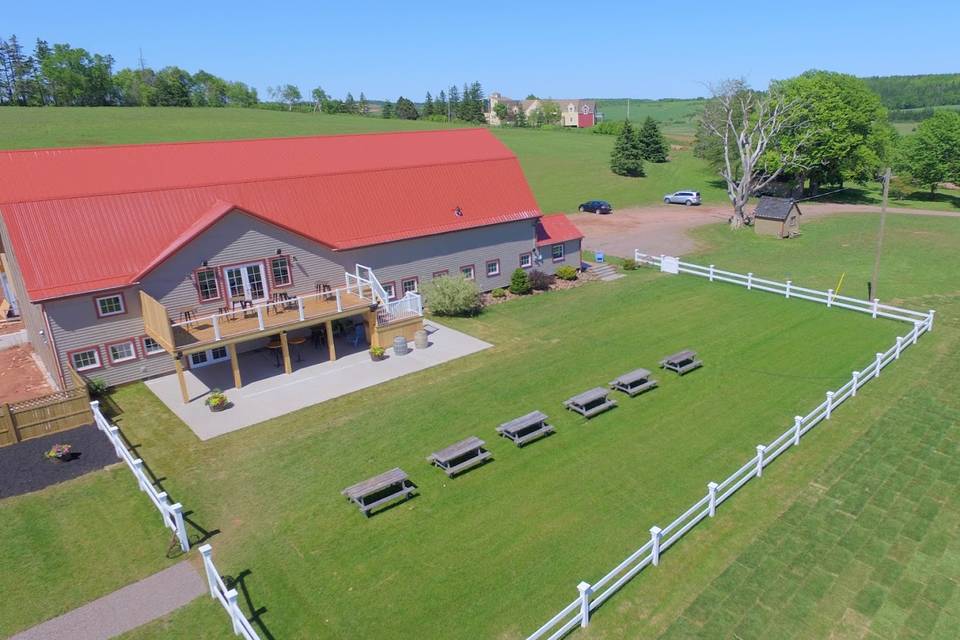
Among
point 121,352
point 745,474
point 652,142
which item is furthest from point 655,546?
point 652,142

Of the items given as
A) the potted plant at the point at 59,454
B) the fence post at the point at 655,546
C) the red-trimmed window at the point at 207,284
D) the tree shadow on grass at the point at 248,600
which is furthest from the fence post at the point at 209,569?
the red-trimmed window at the point at 207,284

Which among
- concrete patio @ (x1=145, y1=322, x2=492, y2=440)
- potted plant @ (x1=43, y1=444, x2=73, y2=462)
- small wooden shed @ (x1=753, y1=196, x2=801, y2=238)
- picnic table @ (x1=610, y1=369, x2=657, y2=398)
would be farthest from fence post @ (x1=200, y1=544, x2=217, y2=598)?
small wooden shed @ (x1=753, y1=196, x2=801, y2=238)

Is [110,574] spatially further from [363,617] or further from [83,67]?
[83,67]

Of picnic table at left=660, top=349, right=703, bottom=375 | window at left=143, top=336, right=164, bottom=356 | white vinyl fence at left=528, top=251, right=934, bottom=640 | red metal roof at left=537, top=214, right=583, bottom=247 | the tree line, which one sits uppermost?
the tree line

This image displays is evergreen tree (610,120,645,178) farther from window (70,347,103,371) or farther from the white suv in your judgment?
window (70,347,103,371)

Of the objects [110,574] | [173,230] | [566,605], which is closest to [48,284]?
[173,230]

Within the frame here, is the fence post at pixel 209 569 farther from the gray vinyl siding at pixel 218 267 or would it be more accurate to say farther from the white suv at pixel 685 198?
the white suv at pixel 685 198
